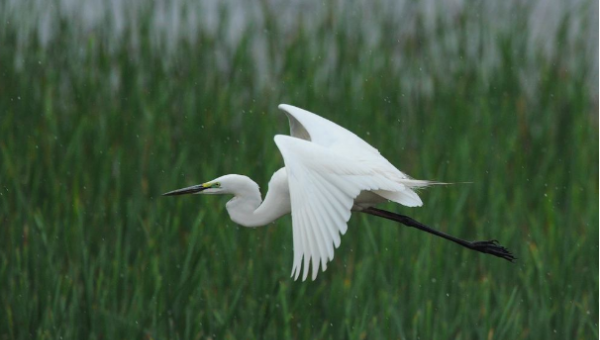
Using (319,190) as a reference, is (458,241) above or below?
below

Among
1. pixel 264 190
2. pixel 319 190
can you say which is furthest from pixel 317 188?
pixel 264 190

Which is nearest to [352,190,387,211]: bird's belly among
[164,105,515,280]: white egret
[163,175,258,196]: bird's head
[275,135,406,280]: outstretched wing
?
[164,105,515,280]: white egret

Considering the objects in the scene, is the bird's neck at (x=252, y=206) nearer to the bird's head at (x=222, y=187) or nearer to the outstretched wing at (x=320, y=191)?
the bird's head at (x=222, y=187)

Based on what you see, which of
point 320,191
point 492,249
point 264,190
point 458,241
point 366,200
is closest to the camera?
point 320,191

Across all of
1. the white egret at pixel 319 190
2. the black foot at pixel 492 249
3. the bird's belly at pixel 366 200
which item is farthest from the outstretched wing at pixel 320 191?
the black foot at pixel 492 249

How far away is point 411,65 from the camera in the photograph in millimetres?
5340

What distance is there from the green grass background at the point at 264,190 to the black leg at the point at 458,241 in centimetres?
11

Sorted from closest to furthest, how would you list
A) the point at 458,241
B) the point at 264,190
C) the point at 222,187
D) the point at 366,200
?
the point at 222,187 → the point at 366,200 → the point at 458,241 → the point at 264,190

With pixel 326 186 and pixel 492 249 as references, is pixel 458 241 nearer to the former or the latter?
pixel 492 249

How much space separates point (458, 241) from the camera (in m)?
3.70

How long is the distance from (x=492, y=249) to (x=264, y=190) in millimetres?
908

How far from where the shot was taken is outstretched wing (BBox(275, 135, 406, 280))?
271 centimetres

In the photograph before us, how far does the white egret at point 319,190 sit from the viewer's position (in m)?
2.74

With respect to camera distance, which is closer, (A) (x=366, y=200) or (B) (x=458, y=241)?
(A) (x=366, y=200)
